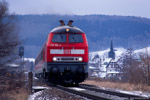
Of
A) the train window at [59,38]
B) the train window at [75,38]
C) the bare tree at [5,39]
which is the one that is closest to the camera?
the bare tree at [5,39]

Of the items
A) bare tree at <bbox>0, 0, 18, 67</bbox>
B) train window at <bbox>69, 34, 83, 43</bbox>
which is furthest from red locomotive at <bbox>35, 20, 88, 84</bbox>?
bare tree at <bbox>0, 0, 18, 67</bbox>

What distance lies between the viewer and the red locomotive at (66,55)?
63.1 feet

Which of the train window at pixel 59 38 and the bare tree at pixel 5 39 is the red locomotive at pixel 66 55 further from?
the bare tree at pixel 5 39

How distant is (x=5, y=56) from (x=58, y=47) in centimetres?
334

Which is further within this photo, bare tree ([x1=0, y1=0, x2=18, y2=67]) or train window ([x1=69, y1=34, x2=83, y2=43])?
train window ([x1=69, y1=34, x2=83, y2=43])

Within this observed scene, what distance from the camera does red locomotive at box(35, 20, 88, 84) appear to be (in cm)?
1922

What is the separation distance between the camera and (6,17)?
23672 millimetres

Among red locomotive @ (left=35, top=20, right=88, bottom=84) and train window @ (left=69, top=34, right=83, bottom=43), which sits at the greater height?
train window @ (left=69, top=34, right=83, bottom=43)

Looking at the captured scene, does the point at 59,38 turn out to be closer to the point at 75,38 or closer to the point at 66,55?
the point at 75,38

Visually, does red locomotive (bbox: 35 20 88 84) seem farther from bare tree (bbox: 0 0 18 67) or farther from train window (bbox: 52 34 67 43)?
bare tree (bbox: 0 0 18 67)

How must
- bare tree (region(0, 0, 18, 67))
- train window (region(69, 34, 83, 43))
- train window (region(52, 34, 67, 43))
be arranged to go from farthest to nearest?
train window (region(69, 34, 83, 43)) < train window (region(52, 34, 67, 43)) < bare tree (region(0, 0, 18, 67))

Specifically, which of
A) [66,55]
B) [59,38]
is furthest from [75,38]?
[66,55]

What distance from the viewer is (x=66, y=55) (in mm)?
19219

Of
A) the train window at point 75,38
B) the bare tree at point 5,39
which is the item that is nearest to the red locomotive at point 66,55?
the train window at point 75,38
